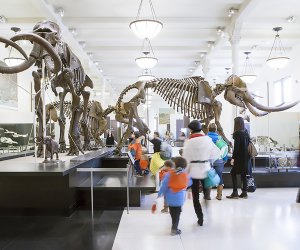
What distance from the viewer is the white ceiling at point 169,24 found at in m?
9.98

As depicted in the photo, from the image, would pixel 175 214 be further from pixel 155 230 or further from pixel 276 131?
pixel 276 131

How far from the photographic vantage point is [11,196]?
499 cm

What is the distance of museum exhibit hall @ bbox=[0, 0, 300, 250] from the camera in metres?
4.30

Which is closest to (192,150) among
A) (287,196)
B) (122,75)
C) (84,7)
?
(287,196)

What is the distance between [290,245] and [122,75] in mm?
18636

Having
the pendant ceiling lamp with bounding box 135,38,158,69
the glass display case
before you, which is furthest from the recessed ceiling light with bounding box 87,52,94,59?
the glass display case

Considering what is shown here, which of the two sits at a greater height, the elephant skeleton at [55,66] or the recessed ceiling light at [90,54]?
the recessed ceiling light at [90,54]

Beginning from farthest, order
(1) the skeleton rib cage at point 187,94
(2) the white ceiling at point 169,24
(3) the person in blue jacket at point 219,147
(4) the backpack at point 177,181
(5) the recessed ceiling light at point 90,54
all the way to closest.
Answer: (5) the recessed ceiling light at point 90,54 → (2) the white ceiling at point 169,24 → (1) the skeleton rib cage at point 187,94 → (3) the person in blue jacket at point 219,147 → (4) the backpack at point 177,181

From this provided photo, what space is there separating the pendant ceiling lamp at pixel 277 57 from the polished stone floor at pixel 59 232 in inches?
335

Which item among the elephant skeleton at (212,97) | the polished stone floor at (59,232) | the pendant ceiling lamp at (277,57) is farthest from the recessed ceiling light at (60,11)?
the polished stone floor at (59,232)

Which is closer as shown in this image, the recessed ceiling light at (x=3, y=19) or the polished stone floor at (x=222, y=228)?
the polished stone floor at (x=222, y=228)

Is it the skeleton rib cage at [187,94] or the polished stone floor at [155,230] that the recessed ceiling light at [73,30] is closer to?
the skeleton rib cage at [187,94]

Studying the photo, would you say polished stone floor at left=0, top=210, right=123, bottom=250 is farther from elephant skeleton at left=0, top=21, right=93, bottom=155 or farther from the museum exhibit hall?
elephant skeleton at left=0, top=21, right=93, bottom=155

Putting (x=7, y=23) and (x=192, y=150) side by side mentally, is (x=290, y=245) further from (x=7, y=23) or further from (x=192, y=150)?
(x=7, y=23)
